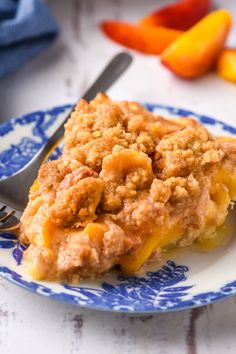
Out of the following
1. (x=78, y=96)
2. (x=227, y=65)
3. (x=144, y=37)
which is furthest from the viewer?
(x=144, y=37)

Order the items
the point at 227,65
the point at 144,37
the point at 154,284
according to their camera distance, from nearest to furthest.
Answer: the point at 154,284 < the point at 227,65 < the point at 144,37

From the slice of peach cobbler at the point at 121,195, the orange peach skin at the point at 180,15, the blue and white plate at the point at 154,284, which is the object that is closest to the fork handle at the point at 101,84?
the slice of peach cobbler at the point at 121,195

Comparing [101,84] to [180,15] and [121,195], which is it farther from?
[180,15]

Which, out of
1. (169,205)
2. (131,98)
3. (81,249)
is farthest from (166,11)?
(81,249)

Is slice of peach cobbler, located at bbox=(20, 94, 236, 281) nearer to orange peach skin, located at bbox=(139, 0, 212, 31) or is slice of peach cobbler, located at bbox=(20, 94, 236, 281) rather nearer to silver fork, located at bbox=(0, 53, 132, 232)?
silver fork, located at bbox=(0, 53, 132, 232)

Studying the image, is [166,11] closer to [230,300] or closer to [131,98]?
[131,98]

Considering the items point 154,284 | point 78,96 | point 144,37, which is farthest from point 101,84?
point 154,284
